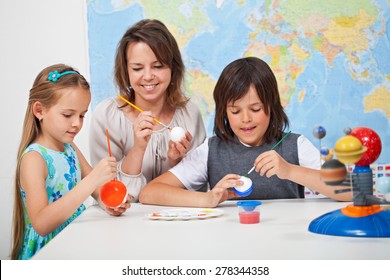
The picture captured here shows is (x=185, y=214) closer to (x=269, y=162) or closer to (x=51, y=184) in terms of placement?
(x=269, y=162)

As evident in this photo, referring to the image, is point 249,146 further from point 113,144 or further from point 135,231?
point 135,231

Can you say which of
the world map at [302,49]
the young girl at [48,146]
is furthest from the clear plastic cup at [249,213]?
the world map at [302,49]

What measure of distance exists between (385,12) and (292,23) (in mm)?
506

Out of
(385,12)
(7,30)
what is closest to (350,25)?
(385,12)

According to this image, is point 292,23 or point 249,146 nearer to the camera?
point 249,146

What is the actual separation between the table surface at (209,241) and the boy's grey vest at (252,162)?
0.37 metres

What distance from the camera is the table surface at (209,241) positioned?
0.99m

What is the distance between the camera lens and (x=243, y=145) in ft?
6.20

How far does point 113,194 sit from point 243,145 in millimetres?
575

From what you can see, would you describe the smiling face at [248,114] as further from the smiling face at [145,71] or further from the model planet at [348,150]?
the model planet at [348,150]

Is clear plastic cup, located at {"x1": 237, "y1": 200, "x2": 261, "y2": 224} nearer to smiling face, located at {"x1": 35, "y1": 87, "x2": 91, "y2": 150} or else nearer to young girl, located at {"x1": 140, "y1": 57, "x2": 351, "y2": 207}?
young girl, located at {"x1": 140, "y1": 57, "x2": 351, "y2": 207}
